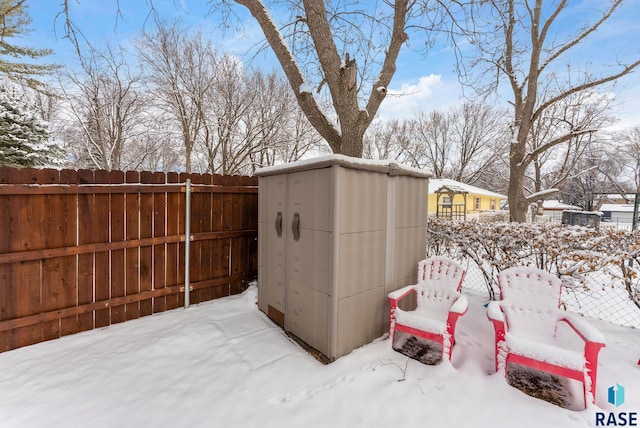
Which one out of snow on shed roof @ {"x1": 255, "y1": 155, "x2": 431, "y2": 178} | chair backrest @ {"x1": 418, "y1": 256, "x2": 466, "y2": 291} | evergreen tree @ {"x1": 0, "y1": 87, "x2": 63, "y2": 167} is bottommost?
chair backrest @ {"x1": 418, "y1": 256, "x2": 466, "y2": 291}

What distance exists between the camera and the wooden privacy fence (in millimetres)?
2699

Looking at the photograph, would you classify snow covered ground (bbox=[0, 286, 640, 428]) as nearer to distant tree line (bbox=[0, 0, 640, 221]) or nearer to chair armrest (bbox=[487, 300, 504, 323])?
chair armrest (bbox=[487, 300, 504, 323])

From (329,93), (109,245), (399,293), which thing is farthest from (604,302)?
(109,245)

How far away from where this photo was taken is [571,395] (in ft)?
6.77

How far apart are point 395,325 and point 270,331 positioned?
1.40 m

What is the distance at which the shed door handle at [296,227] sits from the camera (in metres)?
2.84

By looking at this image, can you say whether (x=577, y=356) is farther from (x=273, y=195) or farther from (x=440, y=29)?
(x=440, y=29)

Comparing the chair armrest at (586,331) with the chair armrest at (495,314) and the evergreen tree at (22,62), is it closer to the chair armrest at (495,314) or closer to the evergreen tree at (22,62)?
the chair armrest at (495,314)

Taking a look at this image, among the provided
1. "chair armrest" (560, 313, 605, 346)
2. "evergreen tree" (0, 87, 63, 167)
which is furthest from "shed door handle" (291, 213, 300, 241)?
"evergreen tree" (0, 87, 63, 167)

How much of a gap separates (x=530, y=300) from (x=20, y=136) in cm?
1411

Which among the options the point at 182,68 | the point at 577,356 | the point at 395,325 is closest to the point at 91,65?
the point at 182,68

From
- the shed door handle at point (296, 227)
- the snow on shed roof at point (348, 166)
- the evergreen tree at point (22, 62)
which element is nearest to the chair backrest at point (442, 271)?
the snow on shed roof at point (348, 166)

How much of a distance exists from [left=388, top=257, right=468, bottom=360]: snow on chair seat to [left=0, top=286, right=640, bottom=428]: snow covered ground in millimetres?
265

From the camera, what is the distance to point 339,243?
246 cm
